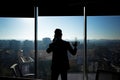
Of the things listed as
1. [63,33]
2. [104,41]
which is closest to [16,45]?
[63,33]

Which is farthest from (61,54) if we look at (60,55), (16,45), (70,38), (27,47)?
(16,45)

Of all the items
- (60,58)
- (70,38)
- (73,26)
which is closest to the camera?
(60,58)

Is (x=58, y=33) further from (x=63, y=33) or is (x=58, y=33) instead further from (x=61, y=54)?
(x=63, y=33)

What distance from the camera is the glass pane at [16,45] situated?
5992 mm

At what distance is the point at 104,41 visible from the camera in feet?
19.4

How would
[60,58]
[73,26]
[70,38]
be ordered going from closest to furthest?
[60,58] < [70,38] < [73,26]

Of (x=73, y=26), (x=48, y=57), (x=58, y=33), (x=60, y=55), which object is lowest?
(x=48, y=57)

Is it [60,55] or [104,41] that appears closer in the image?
[60,55]
